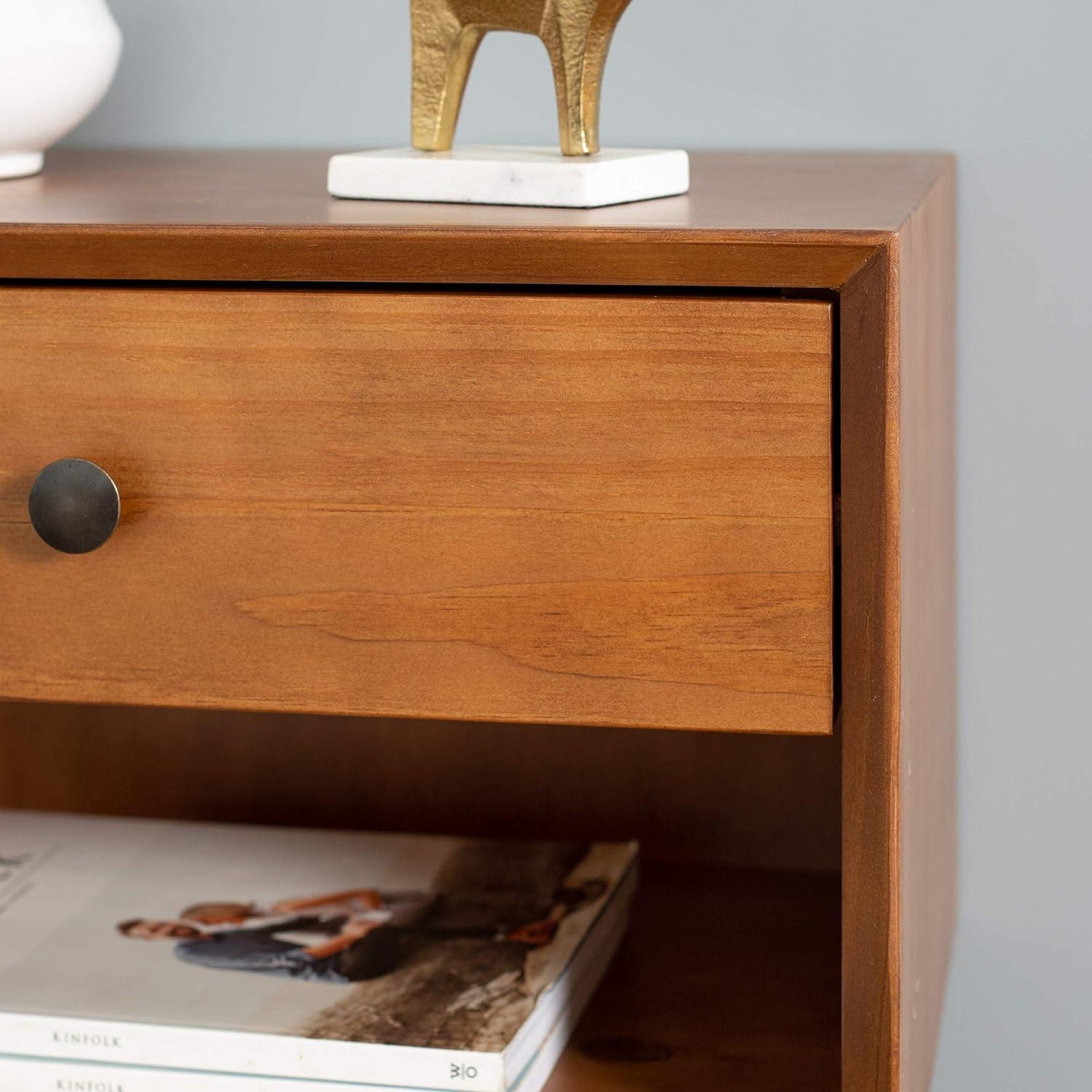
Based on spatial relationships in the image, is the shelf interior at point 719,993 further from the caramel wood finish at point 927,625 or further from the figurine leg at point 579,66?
the figurine leg at point 579,66

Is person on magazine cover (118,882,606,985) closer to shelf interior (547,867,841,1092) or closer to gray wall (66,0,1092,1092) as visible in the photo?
shelf interior (547,867,841,1092)

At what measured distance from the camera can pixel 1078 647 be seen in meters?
0.91

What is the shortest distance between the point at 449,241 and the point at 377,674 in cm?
16

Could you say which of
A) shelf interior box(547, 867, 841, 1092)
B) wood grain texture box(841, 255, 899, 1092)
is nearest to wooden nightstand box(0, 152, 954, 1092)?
wood grain texture box(841, 255, 899, 1092)

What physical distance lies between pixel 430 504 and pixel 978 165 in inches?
18.3

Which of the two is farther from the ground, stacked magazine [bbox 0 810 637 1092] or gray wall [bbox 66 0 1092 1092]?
gray wall [bbox 66 0 1092 1092]

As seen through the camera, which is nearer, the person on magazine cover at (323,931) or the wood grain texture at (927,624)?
the wood grain texture at (927,624)

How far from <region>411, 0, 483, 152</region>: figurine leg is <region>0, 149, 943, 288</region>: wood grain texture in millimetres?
64

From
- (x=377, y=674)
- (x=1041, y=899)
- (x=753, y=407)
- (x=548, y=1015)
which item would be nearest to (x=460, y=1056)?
(x=548, y=1015)

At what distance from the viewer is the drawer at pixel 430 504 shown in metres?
0.54

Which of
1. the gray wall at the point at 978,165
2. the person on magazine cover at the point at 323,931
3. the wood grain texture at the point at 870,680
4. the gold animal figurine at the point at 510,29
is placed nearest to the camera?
the wood grain texture at the point at 870,680

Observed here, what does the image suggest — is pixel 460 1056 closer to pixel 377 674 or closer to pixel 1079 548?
pixel 377 674

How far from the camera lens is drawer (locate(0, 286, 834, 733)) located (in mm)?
536

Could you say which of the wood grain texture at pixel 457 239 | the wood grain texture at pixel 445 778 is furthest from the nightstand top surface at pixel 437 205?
the wood grain texture at pixel 445 778
